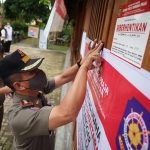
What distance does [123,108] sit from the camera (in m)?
0.91

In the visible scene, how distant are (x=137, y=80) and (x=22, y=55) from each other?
3.64 ft

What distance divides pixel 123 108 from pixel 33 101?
0.91 meters

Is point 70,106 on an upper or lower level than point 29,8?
lower

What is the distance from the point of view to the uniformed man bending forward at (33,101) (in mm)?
1175

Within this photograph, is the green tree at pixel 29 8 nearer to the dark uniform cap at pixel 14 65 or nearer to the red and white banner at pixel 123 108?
the dark uniform cap at pixel 14 65

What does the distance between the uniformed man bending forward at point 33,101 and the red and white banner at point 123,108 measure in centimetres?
20

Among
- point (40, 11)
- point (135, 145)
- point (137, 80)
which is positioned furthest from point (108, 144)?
point (40, 11)

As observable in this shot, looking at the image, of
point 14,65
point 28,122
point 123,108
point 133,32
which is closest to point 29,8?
point 14,65

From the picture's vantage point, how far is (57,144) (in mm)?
3275

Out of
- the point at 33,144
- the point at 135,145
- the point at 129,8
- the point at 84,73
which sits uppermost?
the point at 129,8

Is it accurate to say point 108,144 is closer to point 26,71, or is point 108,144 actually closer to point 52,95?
point 26,71

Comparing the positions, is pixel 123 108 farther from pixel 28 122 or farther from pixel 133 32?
pixel 28 122

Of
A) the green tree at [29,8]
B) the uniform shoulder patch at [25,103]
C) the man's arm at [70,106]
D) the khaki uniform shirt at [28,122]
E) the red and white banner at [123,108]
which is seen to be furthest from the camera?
the green tree at [29,8]

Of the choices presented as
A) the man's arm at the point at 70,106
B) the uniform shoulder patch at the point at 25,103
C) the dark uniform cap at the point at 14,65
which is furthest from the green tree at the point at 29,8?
the man's arm at the point at 70,106
